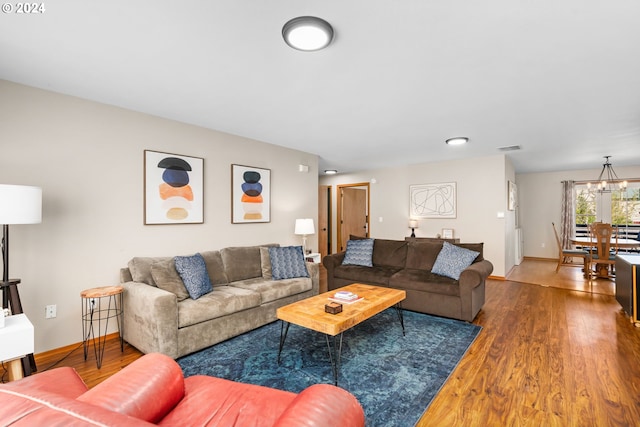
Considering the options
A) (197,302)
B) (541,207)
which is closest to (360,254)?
(197,302)

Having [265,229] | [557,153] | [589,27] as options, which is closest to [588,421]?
[589,27]

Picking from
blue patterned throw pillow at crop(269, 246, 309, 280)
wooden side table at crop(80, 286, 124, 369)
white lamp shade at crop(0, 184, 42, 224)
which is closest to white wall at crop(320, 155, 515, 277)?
blue patterned throw pillow at crop(269, 246, 309, 280)

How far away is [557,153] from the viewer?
5500mm

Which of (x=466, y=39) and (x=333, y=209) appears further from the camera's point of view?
(x=333, y=209)

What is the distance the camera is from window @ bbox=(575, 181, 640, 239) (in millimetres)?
7129

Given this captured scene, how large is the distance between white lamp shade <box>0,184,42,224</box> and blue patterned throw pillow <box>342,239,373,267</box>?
3.54 meters

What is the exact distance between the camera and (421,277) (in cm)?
382

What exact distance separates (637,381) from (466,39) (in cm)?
278

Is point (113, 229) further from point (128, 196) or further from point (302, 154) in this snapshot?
point (302, 154)

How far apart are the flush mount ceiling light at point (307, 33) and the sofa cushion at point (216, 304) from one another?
228cm

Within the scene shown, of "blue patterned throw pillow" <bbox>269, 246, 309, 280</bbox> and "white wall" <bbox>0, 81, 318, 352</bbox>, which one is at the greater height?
"white wall" <bbox>0, 81, 318, 352</bbox>

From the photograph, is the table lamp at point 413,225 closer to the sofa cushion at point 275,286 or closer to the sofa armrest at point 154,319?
the sofa cushion at point 275,286

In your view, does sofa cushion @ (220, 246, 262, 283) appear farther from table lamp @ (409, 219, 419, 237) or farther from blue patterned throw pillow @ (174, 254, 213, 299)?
table lamp @ (409, 219, 419, 237)

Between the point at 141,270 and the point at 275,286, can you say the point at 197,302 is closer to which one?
the point at 141,270
